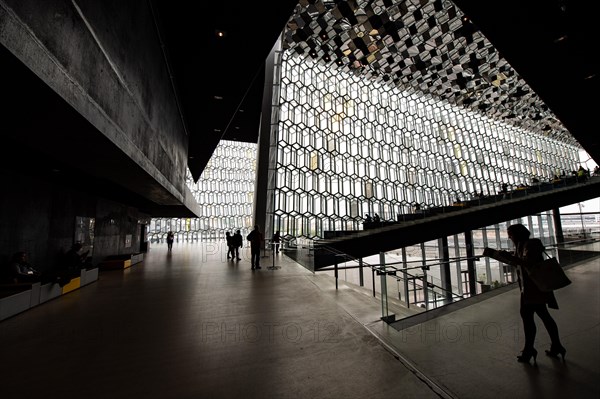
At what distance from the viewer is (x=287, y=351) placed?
260 centimetres

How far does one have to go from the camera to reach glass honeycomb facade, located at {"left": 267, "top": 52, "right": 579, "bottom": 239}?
1608 centimetres

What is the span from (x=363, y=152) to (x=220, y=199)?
18514 mm

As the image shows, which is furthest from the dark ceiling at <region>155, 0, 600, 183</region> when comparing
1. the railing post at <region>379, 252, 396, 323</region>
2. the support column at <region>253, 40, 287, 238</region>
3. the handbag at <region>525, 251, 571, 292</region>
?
the support column at <region>253, 40, 287, 238</region>

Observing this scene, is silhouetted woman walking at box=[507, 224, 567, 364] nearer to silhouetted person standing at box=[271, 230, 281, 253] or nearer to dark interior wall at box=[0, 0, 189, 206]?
dark interior wall at box=[0, 0, 189, 206]

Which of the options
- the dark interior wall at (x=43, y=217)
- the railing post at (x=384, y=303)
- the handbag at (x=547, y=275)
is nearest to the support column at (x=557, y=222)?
the railing post at (x=384, y=303)

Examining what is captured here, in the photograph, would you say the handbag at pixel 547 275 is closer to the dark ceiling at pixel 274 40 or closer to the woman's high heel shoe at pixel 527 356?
the woman's high heel shoe at pixel 527 356

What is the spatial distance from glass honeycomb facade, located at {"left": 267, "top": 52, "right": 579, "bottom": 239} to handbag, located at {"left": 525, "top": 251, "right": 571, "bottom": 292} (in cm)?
1321

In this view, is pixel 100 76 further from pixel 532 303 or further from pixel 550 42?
pixel 550 42

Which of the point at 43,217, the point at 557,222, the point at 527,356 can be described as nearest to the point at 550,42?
the point at 527,356

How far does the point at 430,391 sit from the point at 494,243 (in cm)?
2031

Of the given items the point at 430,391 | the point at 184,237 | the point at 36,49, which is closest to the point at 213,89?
the point at 36,49

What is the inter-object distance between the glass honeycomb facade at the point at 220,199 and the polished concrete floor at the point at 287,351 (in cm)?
2604

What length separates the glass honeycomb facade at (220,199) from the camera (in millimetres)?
29469

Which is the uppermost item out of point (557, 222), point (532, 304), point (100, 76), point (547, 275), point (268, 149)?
point (268, 149)
